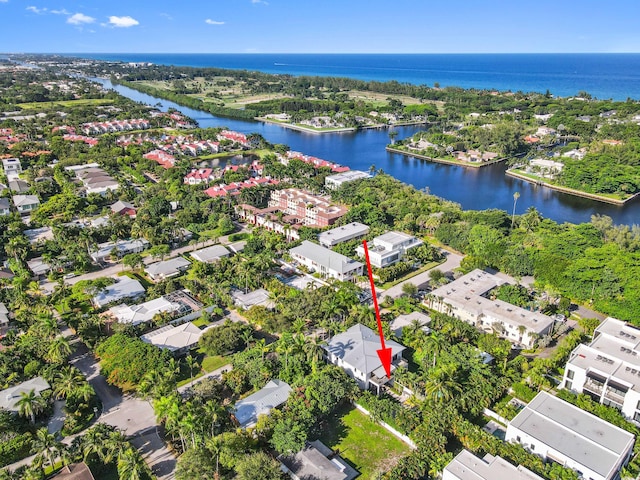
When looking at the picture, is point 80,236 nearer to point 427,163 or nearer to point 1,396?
point 1,396

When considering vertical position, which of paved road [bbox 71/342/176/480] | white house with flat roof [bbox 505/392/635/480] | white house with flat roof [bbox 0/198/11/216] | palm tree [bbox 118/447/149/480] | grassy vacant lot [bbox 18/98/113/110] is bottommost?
paved road [bbox 71/342/176/480]

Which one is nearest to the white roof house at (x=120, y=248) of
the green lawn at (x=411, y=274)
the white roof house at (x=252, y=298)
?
the white roof house at (x=252, y=298)

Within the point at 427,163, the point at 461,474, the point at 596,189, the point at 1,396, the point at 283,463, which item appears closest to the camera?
the point at 461,474

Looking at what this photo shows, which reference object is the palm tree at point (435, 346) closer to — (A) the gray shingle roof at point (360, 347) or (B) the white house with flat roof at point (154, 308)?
(A) the gray shingle roof at point (360, 347)

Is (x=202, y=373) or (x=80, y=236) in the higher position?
(x=80, y=236)

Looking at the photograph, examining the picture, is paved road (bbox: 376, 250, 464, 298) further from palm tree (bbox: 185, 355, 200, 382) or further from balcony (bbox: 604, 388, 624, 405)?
balcony (bbox: 604, 388, 624, 405)

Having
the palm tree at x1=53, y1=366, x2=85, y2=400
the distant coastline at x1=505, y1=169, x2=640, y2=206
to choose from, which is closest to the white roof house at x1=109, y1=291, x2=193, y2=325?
the palm tree at x1=53, y1=366, x2=85, y2=400

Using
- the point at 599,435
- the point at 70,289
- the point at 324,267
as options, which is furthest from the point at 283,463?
the point at 70,289

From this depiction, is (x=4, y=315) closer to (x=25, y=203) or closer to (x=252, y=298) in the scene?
(x=252, y=298)
